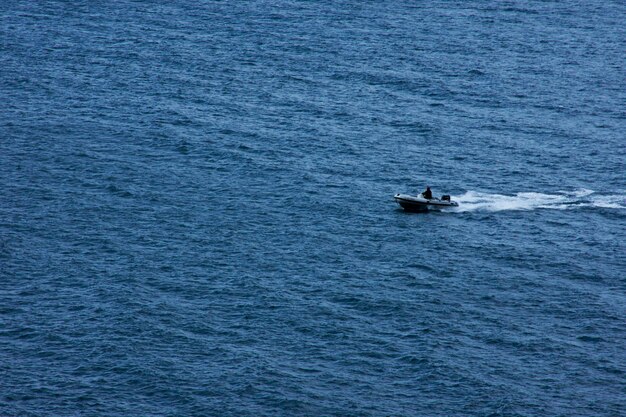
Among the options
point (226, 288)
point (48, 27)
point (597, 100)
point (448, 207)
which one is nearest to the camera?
point (226, 288)

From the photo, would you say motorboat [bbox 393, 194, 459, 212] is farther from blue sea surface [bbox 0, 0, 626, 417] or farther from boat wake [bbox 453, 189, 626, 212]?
boat wake [bbox 453, 189, 626, 212]

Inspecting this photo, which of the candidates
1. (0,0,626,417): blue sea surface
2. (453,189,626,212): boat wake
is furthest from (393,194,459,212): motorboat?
(453,189,626,212): boat wake

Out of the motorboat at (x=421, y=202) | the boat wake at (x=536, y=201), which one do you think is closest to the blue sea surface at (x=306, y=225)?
the boat wake at (x=536, y=201)

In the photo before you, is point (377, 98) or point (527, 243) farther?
point (377, 98)

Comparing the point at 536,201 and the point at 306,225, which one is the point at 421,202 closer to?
the point at 306,225

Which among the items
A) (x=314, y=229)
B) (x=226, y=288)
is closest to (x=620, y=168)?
(x=314, y=229)

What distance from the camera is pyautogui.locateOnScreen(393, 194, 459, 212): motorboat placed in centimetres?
12800

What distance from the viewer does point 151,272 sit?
11212 cm

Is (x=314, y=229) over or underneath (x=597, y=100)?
underneath

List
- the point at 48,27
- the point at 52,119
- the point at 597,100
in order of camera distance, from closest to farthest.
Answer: the point at 52,119 → the point at 597,100 → the point at 48,27

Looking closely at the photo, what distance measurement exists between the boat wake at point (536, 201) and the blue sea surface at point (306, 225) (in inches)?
15.8

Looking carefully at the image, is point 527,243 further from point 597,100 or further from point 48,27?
point 48,27

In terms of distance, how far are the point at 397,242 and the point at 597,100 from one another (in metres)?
64.4

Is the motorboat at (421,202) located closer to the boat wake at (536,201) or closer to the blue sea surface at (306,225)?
the blue sea surface at (306,225)
